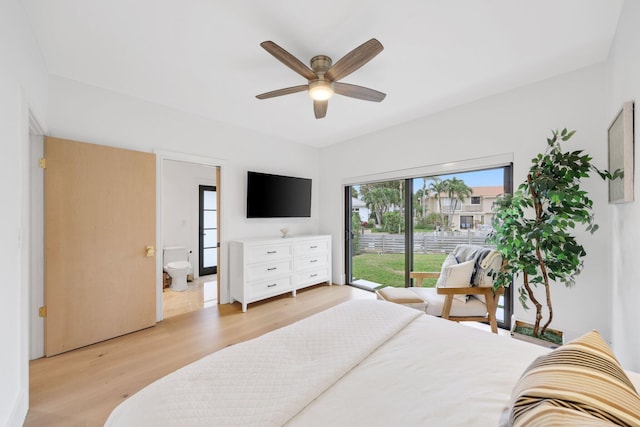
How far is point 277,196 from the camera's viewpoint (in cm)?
395

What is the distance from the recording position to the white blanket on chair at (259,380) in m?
0.75

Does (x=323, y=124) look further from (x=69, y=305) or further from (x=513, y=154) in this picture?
(x=69, y=305)

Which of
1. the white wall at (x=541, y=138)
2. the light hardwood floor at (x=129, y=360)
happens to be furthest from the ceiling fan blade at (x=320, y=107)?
the light hardwood floor at (x=129, y=360)

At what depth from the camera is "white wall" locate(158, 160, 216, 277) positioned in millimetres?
4668

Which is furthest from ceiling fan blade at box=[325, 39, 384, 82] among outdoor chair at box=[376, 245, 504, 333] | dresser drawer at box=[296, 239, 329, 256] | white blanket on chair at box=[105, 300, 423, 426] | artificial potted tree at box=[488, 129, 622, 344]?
dresser drawer at box=[296, 239, 329, 256]

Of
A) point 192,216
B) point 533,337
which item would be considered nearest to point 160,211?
point 192,216

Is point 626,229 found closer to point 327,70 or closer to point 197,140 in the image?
point 327,70

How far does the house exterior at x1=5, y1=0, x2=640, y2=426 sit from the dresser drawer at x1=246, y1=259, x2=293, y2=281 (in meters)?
0.45

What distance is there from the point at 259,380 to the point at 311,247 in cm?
308

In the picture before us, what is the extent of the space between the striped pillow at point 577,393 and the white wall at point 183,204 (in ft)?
16.9

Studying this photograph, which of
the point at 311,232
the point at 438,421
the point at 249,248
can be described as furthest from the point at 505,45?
the point at 311,232

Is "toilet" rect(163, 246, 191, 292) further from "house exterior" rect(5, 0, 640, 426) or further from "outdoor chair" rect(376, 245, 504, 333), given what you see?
"outdoor chair" rect(376, 245, 504, 333)

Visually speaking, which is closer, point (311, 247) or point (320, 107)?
point (320, 107)

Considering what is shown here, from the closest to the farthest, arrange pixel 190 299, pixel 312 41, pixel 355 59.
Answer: pixel 355 59 → pixel 312 41 → pixel 190 299
